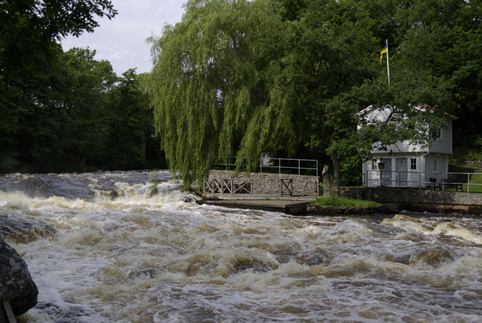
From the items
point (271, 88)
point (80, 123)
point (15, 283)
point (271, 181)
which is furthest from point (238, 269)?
point (80, 123)

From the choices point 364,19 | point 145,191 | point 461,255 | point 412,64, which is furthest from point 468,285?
point 364,19

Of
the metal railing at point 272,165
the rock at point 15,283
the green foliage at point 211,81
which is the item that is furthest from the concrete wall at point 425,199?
the rock at point 15,283

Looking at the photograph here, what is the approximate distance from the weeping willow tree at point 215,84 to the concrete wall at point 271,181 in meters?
0.94

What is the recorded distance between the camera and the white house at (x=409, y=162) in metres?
28.0

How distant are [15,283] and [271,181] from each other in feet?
62.0

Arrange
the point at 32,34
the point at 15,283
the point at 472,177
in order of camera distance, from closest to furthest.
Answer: the point at 15,283
the point at 32,34
the point at 472,177

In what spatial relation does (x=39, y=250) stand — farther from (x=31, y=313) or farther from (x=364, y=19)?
(x=364, y=19)

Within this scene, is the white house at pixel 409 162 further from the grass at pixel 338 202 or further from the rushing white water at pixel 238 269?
the rushing white water at pixel 238 269

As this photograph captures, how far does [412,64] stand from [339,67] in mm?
21108

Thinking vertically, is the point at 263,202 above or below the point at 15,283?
below

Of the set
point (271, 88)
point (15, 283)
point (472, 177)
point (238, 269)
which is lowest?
point (238, 269)

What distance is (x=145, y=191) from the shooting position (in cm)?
2527

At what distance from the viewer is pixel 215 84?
79.0 feet

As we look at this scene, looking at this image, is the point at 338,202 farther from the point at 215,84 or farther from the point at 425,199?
the point at 215,84
